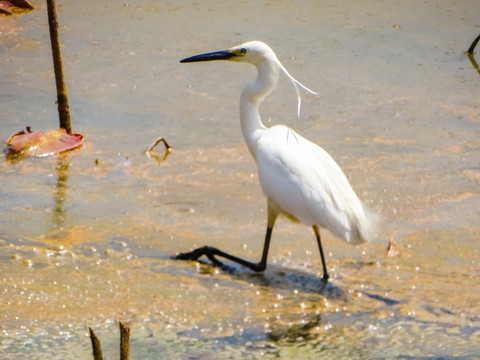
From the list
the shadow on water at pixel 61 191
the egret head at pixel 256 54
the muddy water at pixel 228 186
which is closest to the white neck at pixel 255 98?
the egret head at pixel 256 54

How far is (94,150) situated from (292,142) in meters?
1.91

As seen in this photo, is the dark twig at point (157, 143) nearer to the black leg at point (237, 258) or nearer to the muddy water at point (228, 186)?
the muddy water at point (228, 186)

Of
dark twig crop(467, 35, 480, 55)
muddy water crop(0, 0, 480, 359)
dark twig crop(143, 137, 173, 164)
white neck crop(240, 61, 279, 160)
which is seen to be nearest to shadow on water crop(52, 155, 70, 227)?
muddy water crop(0, 0, 480, 359)

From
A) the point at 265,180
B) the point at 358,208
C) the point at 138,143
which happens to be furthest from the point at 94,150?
the point at 358,208

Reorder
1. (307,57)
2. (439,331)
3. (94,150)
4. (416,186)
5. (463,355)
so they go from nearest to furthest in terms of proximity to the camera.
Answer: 1. (463,355)
2. (439,331)
3. (416,186)
4. (94,150)
5. (307,57)

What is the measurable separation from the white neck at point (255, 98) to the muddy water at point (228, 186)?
583 millimetres

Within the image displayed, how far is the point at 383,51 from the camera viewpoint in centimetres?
796

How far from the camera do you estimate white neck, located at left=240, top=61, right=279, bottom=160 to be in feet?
15.6

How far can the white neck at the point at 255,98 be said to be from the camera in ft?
15.6

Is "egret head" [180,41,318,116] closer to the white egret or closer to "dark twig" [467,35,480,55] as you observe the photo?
the white egret

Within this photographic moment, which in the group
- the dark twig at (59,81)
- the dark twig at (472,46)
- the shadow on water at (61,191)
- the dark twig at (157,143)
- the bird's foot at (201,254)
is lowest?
the shadow on water at (61,191)

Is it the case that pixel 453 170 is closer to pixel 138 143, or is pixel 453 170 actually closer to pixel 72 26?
pixel 138 143

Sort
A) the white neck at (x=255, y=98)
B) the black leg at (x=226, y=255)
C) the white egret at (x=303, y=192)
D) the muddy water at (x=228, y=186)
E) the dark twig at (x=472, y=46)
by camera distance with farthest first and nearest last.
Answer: the dark twig at (x=472, y=46)
the white neck at (x=255, y=98)
the black leg at (x=226, y=255)
the white egret at (x=303, y=192)
the muddy water at (x=228, y=186)

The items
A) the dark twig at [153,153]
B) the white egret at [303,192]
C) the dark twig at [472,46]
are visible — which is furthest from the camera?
the dark twig at [472,46]
